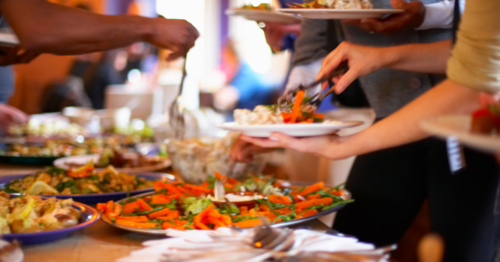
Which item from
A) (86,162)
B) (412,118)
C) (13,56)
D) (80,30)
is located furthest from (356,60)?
(13,56)

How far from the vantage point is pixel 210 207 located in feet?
3.30

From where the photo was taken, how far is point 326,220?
8.50 ft

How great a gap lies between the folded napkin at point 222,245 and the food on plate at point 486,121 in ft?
1.02

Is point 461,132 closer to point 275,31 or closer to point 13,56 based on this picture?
point 275,31

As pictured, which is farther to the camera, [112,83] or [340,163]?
[112,83]

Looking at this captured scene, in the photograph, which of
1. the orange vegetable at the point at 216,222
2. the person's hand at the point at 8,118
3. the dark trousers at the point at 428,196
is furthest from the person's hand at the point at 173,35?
the person's hand at the point at 8,118

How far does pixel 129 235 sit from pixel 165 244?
12.0 inches

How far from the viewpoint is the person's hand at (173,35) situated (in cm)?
137

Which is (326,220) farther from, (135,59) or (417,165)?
(135,59)

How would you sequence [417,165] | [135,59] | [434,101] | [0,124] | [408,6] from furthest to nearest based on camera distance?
[135,59]
[0,124]
[417,165]
[408,6]
[434,101]

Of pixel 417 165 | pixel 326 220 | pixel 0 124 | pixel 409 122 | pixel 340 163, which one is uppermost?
pixel 409 122

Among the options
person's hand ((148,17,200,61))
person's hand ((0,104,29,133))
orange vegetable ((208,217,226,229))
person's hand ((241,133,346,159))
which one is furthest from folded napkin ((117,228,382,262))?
person's hand ((0,104,29,133))

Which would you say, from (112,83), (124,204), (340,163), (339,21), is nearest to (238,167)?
(124,204)

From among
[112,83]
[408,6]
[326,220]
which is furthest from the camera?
[112,83]
